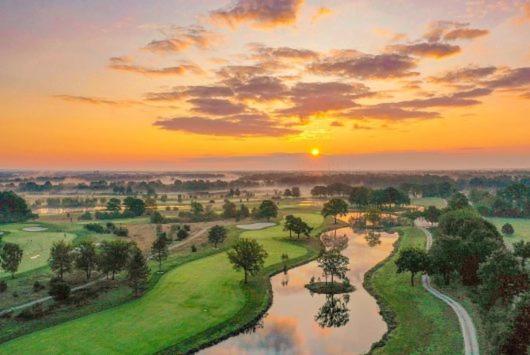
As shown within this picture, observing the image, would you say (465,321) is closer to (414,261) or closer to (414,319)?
(414,319)

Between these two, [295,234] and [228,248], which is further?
[295,234]

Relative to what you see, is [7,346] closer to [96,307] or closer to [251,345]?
[96,307]

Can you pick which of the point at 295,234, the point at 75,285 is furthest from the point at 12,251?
the point at 295,234

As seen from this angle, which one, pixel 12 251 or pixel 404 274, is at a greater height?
pixel 12 251

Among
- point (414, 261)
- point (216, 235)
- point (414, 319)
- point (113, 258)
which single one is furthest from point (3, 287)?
point (414, 261)

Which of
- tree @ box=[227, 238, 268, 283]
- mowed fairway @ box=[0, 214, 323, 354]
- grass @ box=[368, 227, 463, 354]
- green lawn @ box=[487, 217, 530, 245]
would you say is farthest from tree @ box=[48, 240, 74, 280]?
green lawn @ box=[487, 217, 530, 245]

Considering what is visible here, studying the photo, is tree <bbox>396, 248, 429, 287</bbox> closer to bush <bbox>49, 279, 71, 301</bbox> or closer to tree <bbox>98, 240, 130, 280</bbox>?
tree <bbox>98, 240, 130, 280</bbox>
